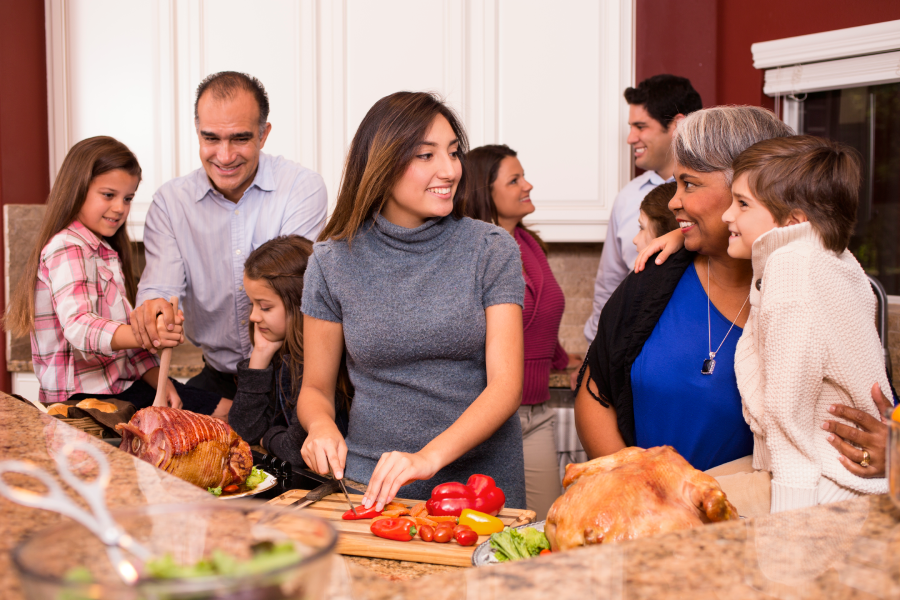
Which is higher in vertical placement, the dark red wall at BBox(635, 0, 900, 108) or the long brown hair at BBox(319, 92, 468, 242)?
the dark red wall at BBox(635, 0, 900, 108)

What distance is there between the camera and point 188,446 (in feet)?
5.16

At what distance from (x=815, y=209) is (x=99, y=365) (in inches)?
85.7

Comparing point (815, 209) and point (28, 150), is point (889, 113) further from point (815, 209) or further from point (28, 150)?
point (28, 150)

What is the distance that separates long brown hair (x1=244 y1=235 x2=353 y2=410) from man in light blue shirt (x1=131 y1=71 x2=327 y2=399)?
33cm

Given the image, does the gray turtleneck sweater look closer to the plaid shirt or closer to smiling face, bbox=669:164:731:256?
smiling face, bbox=669:164:731:256

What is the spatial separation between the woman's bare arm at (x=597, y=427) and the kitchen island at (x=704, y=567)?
3.05 feet

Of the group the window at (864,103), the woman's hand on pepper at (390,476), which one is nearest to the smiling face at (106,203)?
the woman's hand on pepper at (390,476)

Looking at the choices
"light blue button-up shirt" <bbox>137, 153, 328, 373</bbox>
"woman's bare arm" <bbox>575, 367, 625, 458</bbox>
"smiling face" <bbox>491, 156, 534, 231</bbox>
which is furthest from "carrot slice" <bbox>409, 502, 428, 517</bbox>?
"smiling face" <bbox>491, 156, 534, 231</bbox>

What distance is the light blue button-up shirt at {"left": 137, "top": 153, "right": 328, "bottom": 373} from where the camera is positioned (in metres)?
2.67

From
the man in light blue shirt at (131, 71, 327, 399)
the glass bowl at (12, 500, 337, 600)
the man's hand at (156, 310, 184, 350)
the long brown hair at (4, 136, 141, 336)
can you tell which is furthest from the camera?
the man in light blue shirt at (131, 71, 327, 399)

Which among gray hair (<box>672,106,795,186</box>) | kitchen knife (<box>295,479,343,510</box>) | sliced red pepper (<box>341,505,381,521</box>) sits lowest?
kitchen knife (<box>295,479,343,510</box>)

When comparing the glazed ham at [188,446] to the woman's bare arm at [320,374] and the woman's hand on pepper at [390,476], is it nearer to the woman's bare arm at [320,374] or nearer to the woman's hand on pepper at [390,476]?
the woman's bare arm at [320,374]

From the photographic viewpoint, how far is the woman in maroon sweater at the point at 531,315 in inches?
124

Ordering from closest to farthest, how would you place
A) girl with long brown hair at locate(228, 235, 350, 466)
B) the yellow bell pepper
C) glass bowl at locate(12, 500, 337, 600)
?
glass bowl at locate(12, 500, 337, 600) → the yellow bell pepper → girl with long brown hair at locate(228, 235, 350, 466)
